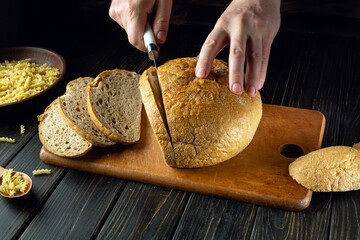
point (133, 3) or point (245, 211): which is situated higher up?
point (133, 3)

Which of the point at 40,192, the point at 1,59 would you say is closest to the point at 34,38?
the point at 1,59

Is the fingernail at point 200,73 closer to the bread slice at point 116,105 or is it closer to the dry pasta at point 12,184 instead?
the bread slice at point 116,105

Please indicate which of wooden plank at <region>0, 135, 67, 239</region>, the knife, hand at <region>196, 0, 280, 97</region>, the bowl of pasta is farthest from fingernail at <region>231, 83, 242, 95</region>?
the bowl of pasta

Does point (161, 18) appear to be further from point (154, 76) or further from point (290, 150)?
point (290, 150)

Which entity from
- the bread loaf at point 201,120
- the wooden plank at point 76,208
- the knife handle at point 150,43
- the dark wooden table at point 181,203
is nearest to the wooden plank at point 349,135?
the dark wooden table at point 181,203

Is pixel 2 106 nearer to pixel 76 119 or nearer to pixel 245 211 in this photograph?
pixel 76 119

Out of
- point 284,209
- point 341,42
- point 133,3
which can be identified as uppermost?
point 133,3

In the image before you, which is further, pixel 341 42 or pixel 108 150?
pixel 341 42
